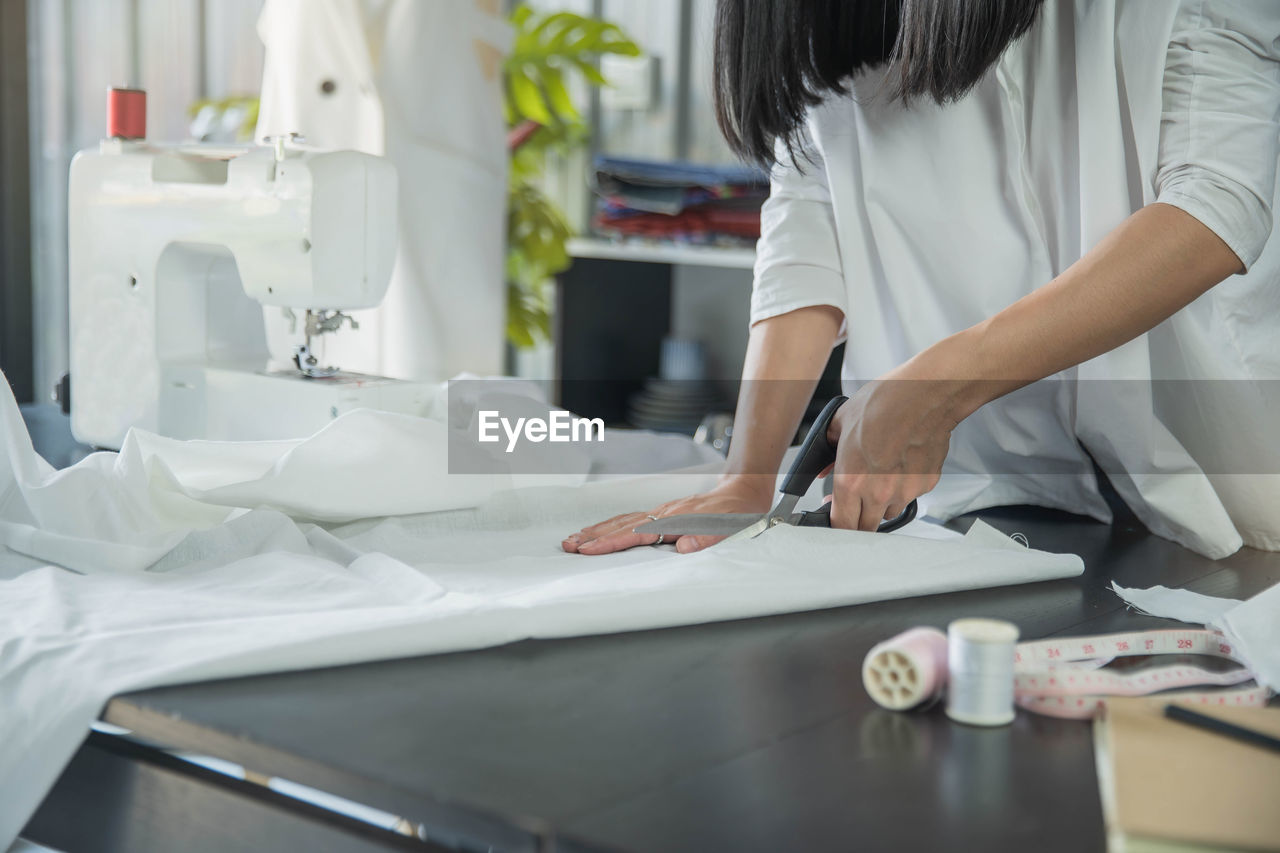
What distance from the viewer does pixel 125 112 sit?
146 cm

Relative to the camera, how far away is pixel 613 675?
73 cm

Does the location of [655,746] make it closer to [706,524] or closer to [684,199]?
[706,524]

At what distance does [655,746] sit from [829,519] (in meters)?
0.51

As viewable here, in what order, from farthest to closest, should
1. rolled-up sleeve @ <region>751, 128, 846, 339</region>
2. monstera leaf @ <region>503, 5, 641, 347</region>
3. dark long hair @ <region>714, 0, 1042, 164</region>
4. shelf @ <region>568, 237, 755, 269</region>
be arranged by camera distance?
monstera leaf @ <region>503, 5, 641, 347</region> → shelf @ <region>568, 237, 755, 269</region> → rolled-up sleeve @ <region>751, 128, 846, 339</region> → dark long hair @ <region>714, 0, 1042, 164</region>

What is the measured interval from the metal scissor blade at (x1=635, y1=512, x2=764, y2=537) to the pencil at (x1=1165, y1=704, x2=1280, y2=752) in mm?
437

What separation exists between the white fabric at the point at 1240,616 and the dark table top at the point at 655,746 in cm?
15

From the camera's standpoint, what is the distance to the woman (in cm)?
107

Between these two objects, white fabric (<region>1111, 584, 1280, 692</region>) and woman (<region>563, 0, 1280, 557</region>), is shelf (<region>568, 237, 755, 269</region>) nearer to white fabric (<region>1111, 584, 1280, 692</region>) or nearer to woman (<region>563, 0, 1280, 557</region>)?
woman (<region>563, 0, 1280, 557</region>)

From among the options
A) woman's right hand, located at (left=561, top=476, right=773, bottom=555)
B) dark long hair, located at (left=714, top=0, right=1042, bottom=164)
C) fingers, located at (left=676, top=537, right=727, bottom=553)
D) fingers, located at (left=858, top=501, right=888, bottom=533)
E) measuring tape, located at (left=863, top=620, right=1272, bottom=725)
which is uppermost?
dark long hair, located at (left=714, top=0, right=1042, bottom=164)

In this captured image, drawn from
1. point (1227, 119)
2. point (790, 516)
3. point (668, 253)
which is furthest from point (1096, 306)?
point (668, 253)

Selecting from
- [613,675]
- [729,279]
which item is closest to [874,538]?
[613,675]

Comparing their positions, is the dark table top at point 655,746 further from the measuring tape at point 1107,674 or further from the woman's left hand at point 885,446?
the woman's left hand at point 885,446

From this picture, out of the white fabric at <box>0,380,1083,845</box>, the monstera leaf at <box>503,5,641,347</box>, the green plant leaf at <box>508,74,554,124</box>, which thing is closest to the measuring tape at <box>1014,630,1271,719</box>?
the white fabric at <box>0,380,1083,845</box>

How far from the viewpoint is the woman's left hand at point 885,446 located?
1075 mm
